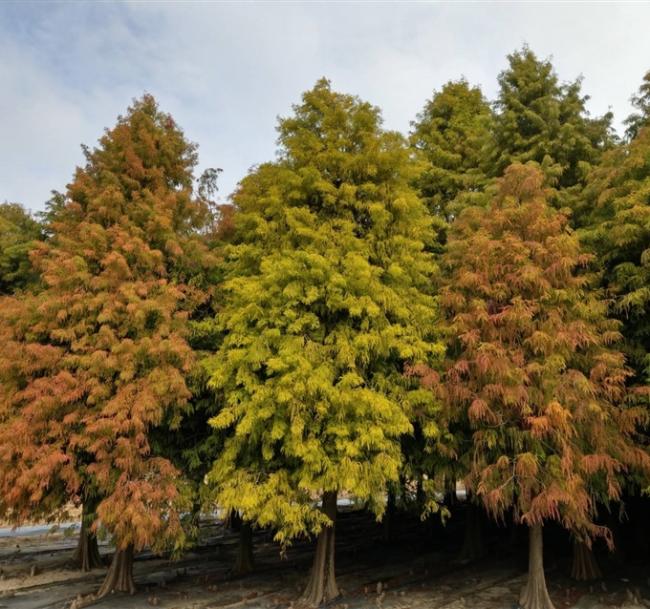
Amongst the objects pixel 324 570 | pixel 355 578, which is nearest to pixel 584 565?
pixel 355 578

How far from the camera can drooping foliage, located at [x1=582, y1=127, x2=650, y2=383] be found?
423 inches

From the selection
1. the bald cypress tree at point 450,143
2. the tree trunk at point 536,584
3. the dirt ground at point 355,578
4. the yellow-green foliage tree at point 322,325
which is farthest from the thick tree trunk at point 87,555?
the bald cypress tree at point 450,143

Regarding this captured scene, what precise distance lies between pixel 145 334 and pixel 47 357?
236cm

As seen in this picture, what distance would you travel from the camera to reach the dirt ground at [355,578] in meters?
12.3

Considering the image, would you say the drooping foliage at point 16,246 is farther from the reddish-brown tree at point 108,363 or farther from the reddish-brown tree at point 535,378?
the reddish-brown tree at point 535,378

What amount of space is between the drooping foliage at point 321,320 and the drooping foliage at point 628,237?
4.45 metres

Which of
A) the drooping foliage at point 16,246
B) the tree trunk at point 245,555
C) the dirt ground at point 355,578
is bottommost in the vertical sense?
the dirt ground at point 355,578

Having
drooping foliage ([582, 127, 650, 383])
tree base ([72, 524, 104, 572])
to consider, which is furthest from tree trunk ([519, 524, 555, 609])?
tree base ([72, 524, 104, 572])

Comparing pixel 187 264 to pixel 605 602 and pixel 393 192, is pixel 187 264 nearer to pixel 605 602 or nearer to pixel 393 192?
pixel 393 192

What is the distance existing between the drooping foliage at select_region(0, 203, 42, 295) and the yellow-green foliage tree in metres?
9.06


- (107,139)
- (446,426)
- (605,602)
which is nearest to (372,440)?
(446,426)

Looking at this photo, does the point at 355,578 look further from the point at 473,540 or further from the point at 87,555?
the point at 87,555

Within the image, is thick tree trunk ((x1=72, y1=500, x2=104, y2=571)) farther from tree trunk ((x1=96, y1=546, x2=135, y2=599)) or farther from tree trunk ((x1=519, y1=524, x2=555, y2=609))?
tree trunk ((x1=519, y1=524, x2=555, y2=609))

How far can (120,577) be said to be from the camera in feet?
43.0
